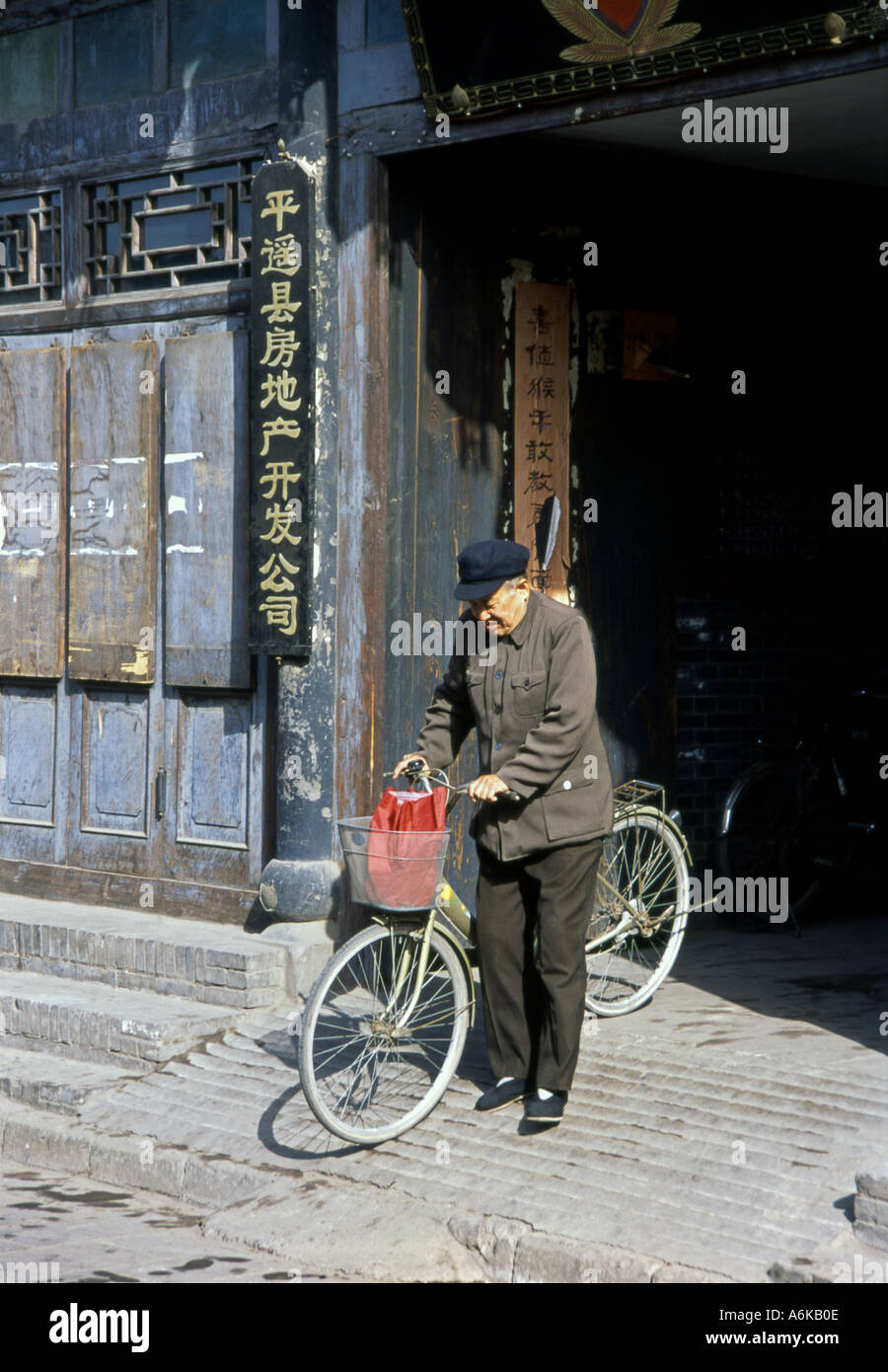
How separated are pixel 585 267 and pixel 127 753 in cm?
343

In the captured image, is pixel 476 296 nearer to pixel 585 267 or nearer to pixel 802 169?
pixel 585 267

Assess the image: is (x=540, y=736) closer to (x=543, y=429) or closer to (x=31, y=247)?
(x=543, y=429)

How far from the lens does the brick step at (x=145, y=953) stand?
295 inches

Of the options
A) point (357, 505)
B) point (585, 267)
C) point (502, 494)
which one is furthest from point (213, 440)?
point (585, 267)

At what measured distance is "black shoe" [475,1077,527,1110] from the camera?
602 centimetres

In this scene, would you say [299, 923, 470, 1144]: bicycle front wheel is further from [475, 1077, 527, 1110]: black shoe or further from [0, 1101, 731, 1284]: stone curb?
[0, 1101, 731, 1284]: stone curb

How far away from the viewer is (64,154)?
8781 millimetres

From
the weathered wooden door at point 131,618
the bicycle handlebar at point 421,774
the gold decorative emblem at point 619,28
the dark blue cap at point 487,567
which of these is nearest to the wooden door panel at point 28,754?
the weathered wooden door at point 131,618

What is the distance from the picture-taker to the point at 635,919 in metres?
7.33

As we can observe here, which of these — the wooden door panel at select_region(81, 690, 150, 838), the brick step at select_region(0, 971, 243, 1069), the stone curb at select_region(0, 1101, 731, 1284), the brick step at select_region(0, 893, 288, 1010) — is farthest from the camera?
the wooden door panel at select_region(81, 690, 150, 838)

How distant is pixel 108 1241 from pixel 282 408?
3884 millimetres

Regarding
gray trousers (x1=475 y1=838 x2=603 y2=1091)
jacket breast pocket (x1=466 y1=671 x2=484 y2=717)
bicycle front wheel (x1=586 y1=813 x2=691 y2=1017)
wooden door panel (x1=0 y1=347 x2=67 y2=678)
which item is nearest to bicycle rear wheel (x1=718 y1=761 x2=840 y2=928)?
bicycle front wheel (x1=586 y1=813 x2=691 y2=1017)

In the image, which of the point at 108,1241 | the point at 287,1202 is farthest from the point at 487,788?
the point at 108,1241

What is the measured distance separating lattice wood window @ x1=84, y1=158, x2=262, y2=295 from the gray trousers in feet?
12.2
